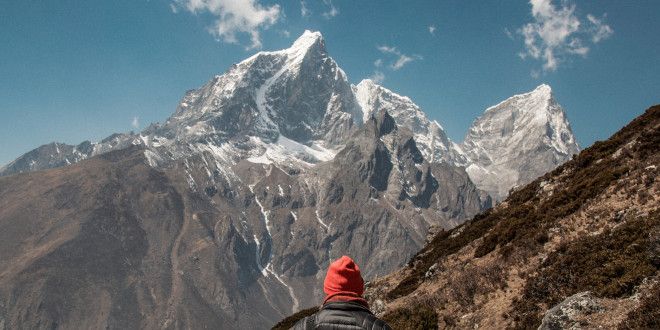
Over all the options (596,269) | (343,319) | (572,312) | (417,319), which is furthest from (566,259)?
(343,319)

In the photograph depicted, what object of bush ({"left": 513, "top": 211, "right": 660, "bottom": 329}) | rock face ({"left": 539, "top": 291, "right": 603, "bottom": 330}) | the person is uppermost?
the person

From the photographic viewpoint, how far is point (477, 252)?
31062 millimetres

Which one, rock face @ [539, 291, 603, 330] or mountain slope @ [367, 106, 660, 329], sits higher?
mountain slope @ [367, 106, 660, 329]

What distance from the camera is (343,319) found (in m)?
8.59

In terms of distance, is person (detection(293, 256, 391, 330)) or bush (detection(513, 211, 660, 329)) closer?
person (detection(293, 256, 391, 330))

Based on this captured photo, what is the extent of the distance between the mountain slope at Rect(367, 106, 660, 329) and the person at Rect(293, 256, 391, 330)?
1059 centimetres

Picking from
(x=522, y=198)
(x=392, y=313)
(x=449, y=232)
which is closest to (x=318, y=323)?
(x=392, y=313)

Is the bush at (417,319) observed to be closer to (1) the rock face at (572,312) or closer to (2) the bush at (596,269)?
(2) the bush at (596,269)

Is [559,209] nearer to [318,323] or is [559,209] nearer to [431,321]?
[431,321]

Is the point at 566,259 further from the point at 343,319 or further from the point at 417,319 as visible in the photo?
the point at 343,319

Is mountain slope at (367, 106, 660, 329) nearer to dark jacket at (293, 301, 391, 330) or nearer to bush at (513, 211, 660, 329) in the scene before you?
bush at (513, 211, 660, 329)

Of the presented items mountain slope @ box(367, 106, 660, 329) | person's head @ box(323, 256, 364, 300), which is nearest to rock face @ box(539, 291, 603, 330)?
mountain slope @ box(367, 106, 660, 329)

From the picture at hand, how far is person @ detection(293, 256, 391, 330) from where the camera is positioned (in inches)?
336

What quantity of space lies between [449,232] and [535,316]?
2438 cm
